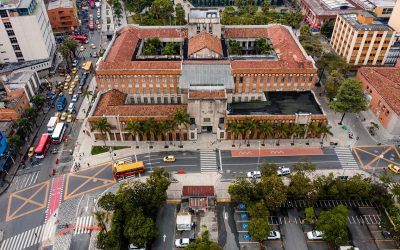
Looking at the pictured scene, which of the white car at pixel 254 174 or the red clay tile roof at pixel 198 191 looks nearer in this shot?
the red clay tile roof at pixel 198 191

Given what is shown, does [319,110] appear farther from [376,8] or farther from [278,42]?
[376,8]

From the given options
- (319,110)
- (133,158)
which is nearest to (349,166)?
(319,110)

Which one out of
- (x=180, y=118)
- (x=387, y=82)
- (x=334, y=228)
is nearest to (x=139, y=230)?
(x=180, y=118)

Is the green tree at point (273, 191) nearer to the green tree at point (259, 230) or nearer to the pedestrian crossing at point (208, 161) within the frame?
the green tree at point (259, 230)

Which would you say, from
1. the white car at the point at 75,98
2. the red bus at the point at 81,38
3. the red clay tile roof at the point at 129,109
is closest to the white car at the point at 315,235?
the red clay tile roof at the point at 129,109

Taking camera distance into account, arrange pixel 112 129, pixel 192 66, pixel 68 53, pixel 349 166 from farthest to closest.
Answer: pixel 68 53, pixel 192 66, pixel 112 129, pixel 349 166

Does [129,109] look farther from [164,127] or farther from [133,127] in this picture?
[164,127]

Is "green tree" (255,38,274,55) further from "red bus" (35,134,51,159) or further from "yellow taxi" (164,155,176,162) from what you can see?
"red bus" (35,134,51,159)
